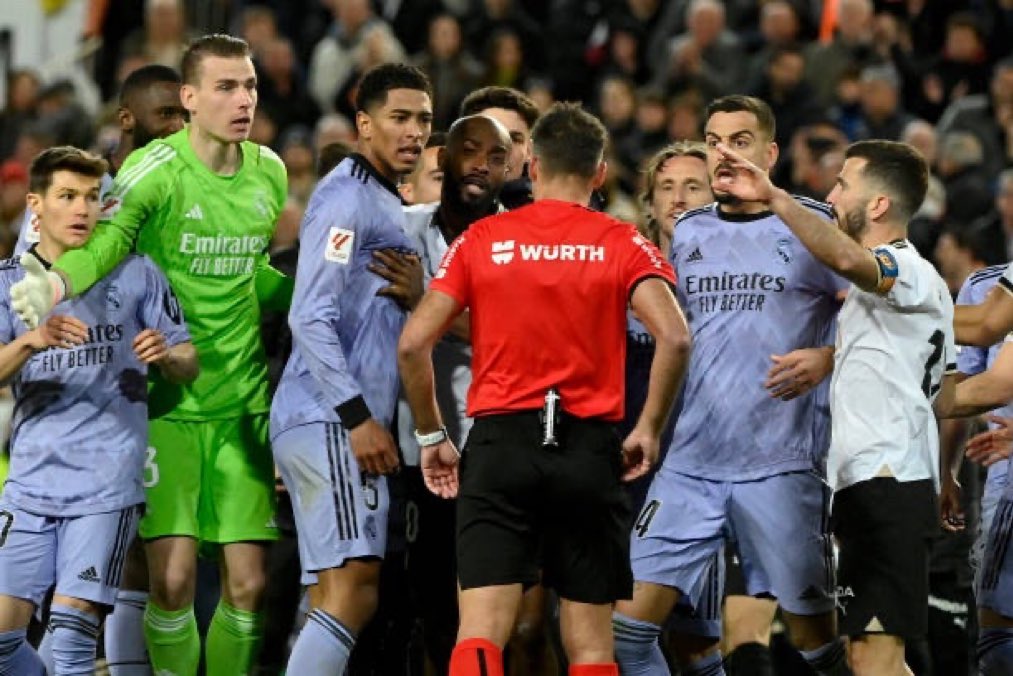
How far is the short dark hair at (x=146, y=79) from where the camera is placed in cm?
866

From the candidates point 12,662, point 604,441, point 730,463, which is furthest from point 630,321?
point 12,662

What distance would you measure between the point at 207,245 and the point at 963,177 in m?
7.36

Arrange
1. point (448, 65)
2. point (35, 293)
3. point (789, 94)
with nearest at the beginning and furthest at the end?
point (35, 293), point (789, 94), point (448, 65)

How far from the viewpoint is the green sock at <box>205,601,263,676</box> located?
26.1 ft

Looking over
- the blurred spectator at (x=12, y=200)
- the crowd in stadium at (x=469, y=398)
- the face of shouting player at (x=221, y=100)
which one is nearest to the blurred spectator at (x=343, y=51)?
the blurred spectator at (x=12, y=200)

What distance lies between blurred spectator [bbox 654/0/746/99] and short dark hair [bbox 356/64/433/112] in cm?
764

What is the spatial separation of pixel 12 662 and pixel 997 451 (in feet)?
13.1

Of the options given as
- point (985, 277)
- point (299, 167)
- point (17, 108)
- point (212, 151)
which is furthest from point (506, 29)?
point (212, 151)

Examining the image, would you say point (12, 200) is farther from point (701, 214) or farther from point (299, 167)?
point (701, 214)

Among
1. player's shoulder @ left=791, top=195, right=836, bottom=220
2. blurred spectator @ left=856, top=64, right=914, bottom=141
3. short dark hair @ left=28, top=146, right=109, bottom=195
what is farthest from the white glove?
blurred spectator @ left=856, top=64, right=914, bottom=141

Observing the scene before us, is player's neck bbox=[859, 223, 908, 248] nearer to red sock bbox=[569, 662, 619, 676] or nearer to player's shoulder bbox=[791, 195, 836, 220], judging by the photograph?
player's shoulder bbox=[791, 195, 836, 220]

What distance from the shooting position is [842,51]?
49.9ft

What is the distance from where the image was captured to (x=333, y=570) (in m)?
7.49

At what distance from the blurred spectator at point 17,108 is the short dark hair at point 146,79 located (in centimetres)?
924
